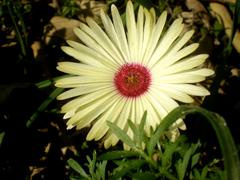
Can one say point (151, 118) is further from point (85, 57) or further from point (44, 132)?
point (44, 132)

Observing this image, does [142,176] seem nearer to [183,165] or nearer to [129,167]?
[129,167]

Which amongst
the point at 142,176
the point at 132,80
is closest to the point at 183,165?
the point at 142,176

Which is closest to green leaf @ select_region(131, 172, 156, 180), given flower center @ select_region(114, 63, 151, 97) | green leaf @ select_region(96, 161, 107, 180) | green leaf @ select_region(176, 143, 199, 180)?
green leaf @ select_region(176, 143, 199, 180)

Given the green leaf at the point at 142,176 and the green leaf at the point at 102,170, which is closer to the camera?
the green leaf at the point at 142,176

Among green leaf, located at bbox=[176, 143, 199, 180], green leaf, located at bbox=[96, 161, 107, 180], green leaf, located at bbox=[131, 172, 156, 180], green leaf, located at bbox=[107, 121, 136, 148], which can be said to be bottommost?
green leaf, located at bbox=[96, 161, 107, 180]

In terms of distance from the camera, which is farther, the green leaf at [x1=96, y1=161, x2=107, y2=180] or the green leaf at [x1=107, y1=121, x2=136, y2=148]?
the green leaf at [x1=96, y1=161, x2=107, y2=180]

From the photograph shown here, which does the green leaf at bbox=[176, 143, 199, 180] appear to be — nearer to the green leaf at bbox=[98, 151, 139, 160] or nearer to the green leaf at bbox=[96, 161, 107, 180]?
the green leaf at bbox=[98, 151, 139, 160]

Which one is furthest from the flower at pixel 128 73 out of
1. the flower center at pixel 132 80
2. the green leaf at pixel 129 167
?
the green leaf at pixel 129 167

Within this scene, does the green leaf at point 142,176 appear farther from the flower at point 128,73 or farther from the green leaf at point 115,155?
the flower at point 128,73
